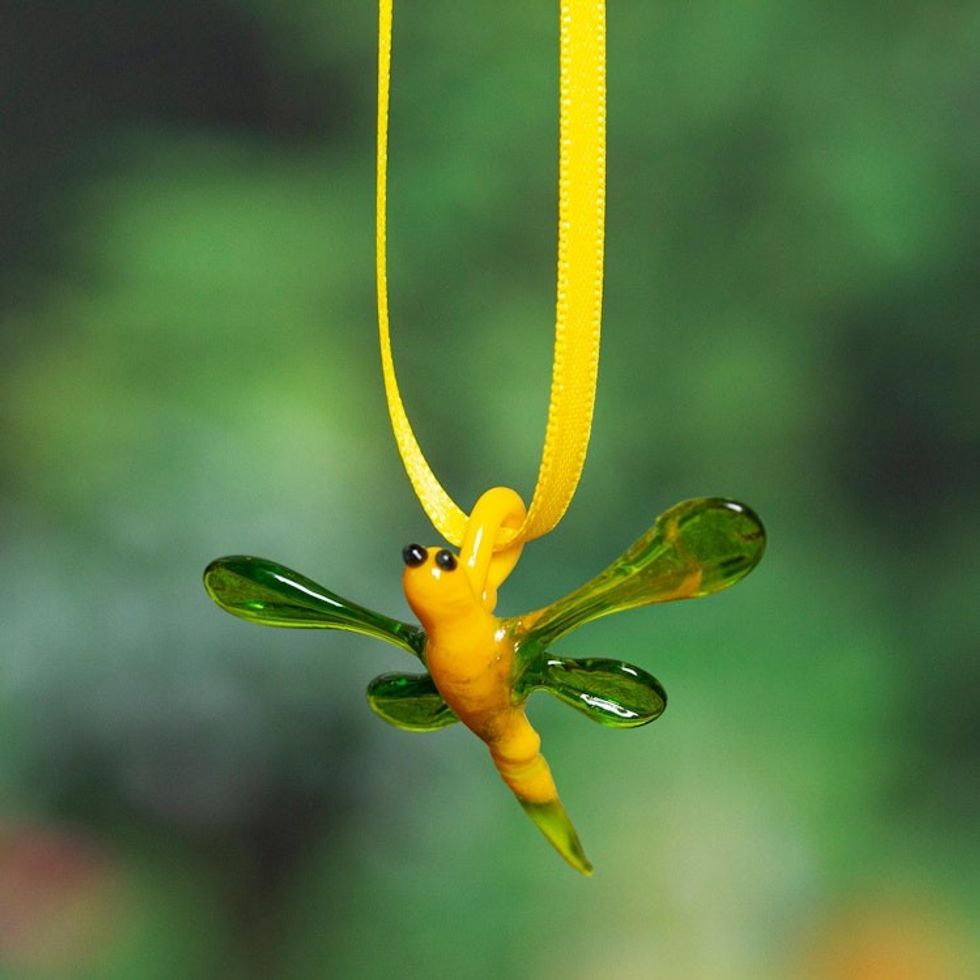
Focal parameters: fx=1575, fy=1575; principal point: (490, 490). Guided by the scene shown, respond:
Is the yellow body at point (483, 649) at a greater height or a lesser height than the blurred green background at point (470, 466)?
lesser

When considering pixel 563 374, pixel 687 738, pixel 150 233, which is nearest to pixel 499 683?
pixel 563 374

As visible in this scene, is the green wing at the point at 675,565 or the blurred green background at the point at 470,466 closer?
the green wing at the point at 675,565

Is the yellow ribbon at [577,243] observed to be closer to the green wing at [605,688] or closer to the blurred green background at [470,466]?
the green wing at [605,688]

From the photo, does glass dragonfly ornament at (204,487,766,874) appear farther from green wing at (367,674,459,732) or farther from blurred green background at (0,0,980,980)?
blurred green background at (0,0,980,980)

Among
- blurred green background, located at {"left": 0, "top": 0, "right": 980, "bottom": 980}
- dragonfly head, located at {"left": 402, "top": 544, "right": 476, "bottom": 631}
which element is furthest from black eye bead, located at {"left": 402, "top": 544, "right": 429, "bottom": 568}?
blurred green background, located at {"left": 0, "top": 0, "right": 980, "bottom": 980}

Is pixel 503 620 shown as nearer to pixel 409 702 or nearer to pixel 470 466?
pixel 409 702

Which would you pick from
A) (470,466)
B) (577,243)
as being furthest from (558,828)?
(470,466)

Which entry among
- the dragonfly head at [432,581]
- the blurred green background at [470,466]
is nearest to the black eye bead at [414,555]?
the dragonfly head at [432,581]
